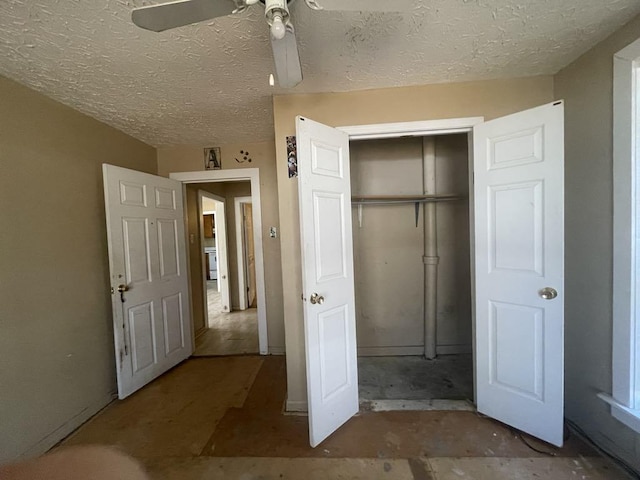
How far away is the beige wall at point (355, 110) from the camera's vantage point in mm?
1833

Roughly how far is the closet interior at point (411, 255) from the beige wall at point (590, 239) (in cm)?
98

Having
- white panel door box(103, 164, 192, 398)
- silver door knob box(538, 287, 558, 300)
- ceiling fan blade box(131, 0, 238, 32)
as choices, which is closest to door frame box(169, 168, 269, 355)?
white panel door box(103, 164, 192, 398)

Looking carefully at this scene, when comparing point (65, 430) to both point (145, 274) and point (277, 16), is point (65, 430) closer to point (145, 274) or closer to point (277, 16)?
point (145, 274)

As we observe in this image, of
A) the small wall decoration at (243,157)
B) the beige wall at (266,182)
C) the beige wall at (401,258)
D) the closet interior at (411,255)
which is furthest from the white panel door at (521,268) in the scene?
the small wall decoration at (243,157)

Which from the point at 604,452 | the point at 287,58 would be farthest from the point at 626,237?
the point at 287,58

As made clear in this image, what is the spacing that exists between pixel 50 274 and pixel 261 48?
1.98 meters

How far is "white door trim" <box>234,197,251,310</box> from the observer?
4.74 m

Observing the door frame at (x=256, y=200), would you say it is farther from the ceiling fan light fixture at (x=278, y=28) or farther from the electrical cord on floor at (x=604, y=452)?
the electrical cord on floor at (x=604, y=452)

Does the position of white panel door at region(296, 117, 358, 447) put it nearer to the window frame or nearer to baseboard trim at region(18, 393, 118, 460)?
the window frame

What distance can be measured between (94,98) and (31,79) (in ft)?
0.99

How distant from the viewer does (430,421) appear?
1.84 m

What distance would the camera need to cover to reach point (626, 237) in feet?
4.51

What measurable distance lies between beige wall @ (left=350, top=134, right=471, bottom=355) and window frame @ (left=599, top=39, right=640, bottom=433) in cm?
134

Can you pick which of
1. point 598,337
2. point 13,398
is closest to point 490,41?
point 598,337
